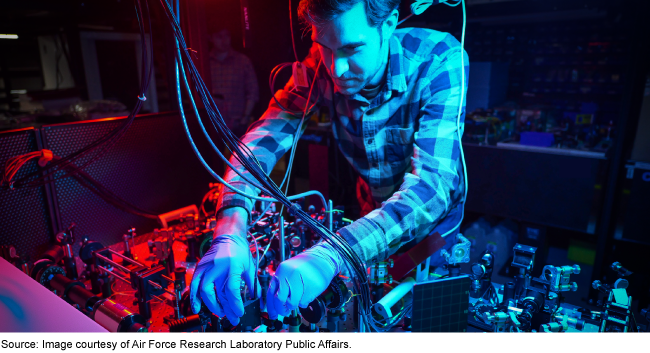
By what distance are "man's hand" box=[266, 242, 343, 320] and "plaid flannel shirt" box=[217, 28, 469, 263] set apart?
0.10 meters

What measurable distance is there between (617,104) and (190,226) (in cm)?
511

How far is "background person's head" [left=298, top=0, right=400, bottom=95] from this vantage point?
0.94 metres

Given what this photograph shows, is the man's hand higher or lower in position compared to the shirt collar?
lower

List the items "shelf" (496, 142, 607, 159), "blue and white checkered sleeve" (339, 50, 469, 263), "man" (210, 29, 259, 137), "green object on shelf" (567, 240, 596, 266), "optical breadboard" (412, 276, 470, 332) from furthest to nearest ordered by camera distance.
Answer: "man" (210, 29, 259, 137)
"green object on shelf" (567, 240, 596, 266)
"shelf" (496, 142, 607, 159)
"blue and white checkered sleeve" (339, 50, 469, 263)
"optical breadboard" (412, 276, 470, 332)

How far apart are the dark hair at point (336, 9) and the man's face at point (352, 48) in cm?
1

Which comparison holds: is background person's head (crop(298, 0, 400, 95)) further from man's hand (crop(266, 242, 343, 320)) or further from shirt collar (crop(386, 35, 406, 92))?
man's hand (crop(266, 242, 343, 320))

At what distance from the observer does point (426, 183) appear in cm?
98

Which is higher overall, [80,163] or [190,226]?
[80,163]

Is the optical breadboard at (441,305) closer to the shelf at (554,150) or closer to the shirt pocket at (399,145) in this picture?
the shirt pocket at (399,145)

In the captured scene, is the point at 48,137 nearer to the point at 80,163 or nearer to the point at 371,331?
the point at 80,163

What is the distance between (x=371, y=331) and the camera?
896mm

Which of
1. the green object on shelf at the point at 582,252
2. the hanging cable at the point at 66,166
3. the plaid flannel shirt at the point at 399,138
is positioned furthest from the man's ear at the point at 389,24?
the green object on shelf at the point at 582,252

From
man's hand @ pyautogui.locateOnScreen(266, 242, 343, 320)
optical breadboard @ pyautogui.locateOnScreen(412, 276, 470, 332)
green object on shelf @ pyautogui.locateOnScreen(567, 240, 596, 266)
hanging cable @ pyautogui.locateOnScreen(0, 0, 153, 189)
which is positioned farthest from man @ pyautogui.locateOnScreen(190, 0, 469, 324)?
green object on shelf @ pyautogui.locateOnScreen(567, 240, 596, 266)
